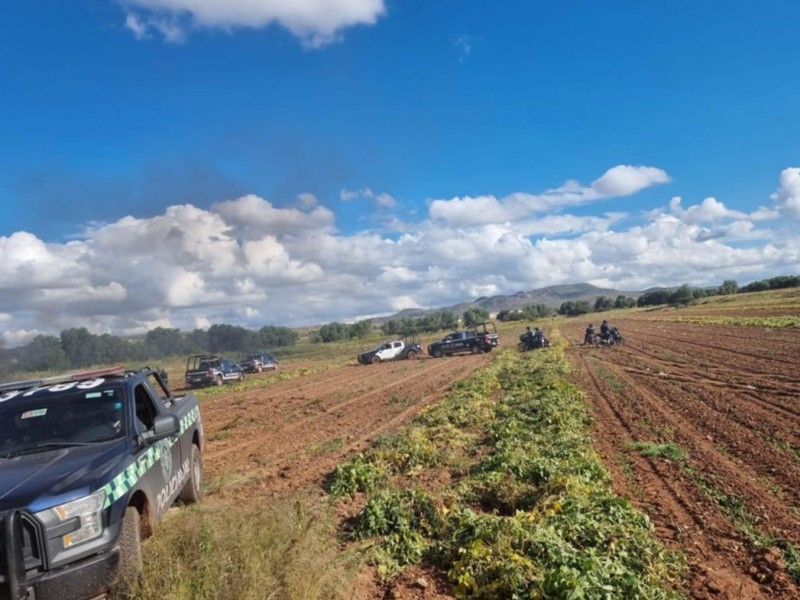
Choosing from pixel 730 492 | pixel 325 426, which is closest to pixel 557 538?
pixel 730 492

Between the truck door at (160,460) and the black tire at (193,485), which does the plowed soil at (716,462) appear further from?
the black tire at (193,485)

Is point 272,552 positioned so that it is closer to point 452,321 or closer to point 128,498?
point 128,498

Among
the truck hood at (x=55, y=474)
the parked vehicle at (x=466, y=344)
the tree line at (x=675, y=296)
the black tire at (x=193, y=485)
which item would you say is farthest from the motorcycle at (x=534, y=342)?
the tree line at (x=675, y=296)

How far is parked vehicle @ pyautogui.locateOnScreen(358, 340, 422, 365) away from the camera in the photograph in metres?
38.3

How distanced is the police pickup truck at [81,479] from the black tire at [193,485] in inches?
14.5

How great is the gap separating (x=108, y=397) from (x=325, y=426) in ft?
27.2

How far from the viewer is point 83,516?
388 cm

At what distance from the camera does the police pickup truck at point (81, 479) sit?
11.9 ft

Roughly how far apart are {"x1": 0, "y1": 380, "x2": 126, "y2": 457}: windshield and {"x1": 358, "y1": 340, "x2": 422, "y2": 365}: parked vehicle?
3254 cm

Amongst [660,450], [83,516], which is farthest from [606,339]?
[83,516]

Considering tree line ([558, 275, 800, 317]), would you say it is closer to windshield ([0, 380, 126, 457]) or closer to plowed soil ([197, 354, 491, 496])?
plowed soil ([197, 354, 491, 496])

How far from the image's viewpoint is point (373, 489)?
Answer: 7.59 meters

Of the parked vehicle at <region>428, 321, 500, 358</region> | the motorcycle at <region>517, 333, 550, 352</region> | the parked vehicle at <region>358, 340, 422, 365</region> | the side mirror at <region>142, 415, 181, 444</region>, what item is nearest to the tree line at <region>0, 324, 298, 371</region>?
the parked vehicle at <region>358, 340, 422, 365</region>

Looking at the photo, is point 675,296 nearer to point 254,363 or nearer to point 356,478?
point 254,363
